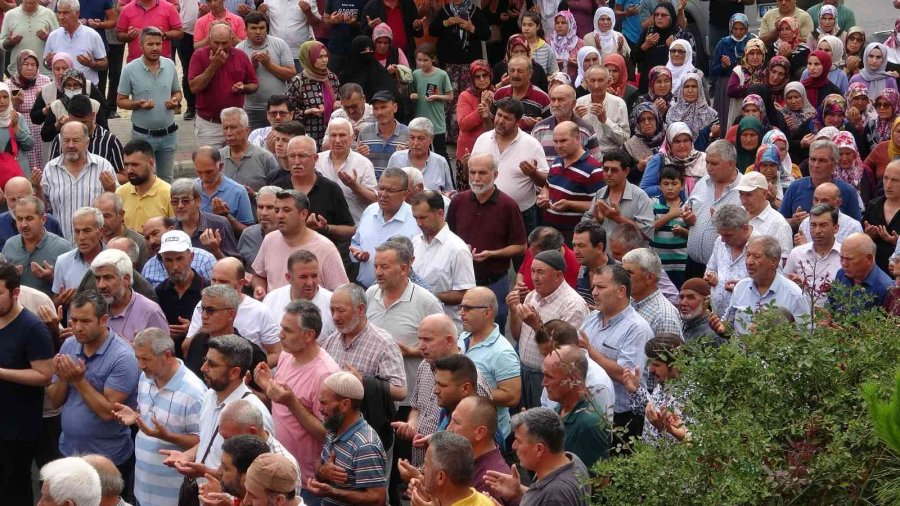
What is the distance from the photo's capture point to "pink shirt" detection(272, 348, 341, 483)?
27.1 feet

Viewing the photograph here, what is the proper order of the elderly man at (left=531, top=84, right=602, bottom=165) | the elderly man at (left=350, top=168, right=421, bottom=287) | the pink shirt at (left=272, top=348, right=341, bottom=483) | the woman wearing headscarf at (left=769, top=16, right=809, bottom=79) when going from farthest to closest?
the woman wearing headscarf at (left=769, top=16, right=809, bottom=79) → the elderly man at (left=531, top=84, right=602, bottom=165) → the elderly man at (left=350, top=168, right=421, bottom=287) → the pink shirt at (left=272, top=348, right=341, bottom=483)

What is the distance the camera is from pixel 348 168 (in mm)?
12234

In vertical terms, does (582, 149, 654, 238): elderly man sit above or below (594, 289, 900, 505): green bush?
below

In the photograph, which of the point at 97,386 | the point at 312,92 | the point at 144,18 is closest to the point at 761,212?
the point at 312,92

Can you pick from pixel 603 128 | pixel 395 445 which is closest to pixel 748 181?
pixel 603 128

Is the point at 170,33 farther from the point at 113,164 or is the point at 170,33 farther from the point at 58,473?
the point at 58,473

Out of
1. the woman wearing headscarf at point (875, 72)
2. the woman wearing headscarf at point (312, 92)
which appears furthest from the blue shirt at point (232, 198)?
the woman wearing headscarf at point (875, 72)

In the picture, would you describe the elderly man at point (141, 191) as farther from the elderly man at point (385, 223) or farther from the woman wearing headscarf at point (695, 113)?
the woman wearing headscarf at point (695, 113)

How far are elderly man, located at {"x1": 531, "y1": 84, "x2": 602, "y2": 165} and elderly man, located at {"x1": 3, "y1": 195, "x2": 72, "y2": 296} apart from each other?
4.53m

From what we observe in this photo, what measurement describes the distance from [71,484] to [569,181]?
6459 millimetres

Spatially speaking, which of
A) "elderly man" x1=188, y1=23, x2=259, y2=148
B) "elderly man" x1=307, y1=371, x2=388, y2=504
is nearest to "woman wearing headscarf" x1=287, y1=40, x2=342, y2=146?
"elderly man" x1=188, y1=23, x2=259, y2=148

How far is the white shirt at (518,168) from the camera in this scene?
12.3m

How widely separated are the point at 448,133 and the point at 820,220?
22.6 feet

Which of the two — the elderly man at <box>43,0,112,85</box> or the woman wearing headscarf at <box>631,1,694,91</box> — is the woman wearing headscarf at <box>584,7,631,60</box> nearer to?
the woman wearing headscarf at <box>631,1,694,91</box>
